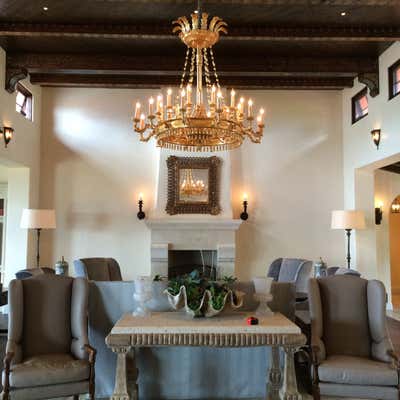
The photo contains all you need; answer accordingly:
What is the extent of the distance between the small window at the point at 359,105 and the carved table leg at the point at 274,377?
4.60 m

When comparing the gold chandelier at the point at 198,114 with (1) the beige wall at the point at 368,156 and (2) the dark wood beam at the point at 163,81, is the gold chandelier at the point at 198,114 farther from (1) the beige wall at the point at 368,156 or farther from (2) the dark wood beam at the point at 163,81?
(2) the dark wood beam at the point at 163,81

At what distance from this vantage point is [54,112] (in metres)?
7.14

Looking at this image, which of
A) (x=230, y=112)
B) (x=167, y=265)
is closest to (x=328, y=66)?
(x=230, y=112)

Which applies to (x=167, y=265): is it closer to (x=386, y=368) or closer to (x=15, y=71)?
(x=15, y=71)

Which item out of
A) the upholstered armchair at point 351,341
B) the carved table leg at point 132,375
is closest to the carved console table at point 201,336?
the upholstered armchair at point 351,341

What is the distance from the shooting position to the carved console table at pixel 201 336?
8.57 feet

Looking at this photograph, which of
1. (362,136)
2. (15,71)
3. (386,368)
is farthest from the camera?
(362,136)

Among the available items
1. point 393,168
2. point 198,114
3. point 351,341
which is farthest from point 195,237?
point 393,168

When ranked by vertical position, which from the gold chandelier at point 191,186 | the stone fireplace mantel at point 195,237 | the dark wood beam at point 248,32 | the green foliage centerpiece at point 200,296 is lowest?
the green foliage centerpiece at point 200,296

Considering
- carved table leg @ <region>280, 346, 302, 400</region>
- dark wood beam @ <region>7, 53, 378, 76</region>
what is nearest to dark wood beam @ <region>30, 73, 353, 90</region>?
dark wood beam @ <region>7, 53, 378, 76</region>

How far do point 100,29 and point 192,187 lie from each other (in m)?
2.86

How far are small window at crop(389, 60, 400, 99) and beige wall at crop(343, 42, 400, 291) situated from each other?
71 millimetres

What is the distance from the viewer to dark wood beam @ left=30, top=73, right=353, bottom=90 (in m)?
6.79

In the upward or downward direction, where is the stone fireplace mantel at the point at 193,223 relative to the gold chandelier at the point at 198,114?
downward
